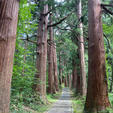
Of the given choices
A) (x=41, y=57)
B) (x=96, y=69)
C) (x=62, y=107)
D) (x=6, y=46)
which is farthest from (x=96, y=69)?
(x=41, y=57)

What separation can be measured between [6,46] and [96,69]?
4058mm

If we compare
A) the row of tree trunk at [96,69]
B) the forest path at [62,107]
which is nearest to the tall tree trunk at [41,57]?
the forest path at [62,107]

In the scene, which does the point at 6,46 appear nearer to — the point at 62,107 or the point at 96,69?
the point at 96,69

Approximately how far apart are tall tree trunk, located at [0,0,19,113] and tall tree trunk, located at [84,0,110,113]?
381 centimetres

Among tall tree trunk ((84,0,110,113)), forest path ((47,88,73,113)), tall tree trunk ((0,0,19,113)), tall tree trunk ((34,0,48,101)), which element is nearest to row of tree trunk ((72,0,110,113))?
tall tree trunk ((84,0,110,113))

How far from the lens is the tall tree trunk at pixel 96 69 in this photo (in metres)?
5.74

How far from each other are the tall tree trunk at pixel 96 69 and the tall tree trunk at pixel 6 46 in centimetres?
381

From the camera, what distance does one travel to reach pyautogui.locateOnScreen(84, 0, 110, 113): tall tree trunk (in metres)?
5.74

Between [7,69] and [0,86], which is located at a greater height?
[7,69]

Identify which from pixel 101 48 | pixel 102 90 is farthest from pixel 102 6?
pixel 102 90

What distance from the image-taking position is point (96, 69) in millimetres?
5961

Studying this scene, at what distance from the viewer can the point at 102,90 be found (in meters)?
5.77

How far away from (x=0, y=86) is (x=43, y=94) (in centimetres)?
804

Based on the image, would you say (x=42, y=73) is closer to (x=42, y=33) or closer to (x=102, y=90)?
(x=42, y=33)
